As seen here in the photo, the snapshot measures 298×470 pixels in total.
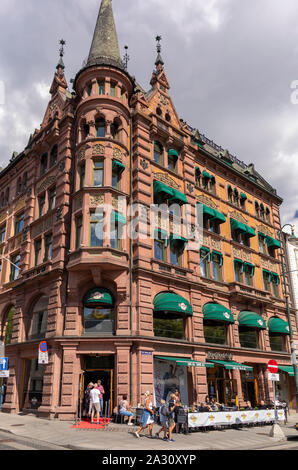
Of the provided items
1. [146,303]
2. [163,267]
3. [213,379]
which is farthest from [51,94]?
[213,379]

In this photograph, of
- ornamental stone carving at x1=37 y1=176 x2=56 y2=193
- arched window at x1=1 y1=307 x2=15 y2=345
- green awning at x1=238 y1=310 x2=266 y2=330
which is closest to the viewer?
ornamental stone carving at x1=37 y1=176 x2=56 y2=193

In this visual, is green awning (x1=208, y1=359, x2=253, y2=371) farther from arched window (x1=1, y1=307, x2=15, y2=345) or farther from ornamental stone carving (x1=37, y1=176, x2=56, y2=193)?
ornamental stone carving (x1=37, y1=176, x2=56, y2=193)

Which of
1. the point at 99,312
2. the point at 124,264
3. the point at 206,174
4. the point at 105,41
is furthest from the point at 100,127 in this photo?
the point at 99,312

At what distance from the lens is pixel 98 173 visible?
26.1 meters

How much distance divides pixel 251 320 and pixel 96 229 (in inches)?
A: 593

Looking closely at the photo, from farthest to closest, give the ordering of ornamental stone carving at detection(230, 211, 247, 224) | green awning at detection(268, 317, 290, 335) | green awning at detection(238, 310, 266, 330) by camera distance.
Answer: ornamental stone carving at detection(230, 211, 247, 224), green awning at detection(268, 317, 290, 335), green awning at detection(238, 310, 266, 330)

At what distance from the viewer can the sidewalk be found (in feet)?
45.2

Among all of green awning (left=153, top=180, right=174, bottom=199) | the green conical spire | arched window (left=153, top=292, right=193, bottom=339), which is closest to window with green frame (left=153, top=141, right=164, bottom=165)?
green awning (left=153, top=180, right=174, bottom=199)

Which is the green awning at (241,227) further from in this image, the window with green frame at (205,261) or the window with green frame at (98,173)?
the window with green frame at (98,173)

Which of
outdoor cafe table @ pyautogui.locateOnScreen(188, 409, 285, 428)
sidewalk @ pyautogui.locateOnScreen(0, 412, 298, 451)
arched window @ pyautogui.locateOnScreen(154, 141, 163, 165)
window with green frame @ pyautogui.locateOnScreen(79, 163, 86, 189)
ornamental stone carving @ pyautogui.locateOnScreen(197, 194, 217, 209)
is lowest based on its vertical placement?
sidewalk @ pyautogui.locateOnScreen(0, 412, 298, 451)

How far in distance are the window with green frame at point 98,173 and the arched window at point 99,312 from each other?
23.6 feet

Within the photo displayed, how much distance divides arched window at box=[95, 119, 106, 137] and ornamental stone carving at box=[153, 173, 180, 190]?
4.83 metres

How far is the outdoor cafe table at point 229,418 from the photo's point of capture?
705 inches

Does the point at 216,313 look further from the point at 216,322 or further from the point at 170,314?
the point at 170,314
